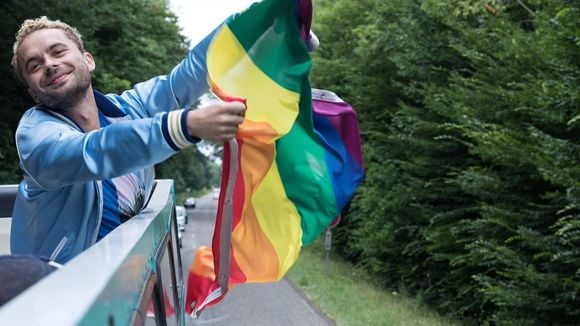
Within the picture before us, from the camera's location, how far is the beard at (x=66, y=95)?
231 cm

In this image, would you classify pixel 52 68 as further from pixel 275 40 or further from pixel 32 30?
pixel 275 40

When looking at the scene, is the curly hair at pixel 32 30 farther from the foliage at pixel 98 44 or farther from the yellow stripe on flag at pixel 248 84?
the foliage at pixel 98 44

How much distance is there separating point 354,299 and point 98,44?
1152 cm

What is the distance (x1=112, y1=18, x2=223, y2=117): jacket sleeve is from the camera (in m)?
2.78

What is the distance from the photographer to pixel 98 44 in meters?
18.5

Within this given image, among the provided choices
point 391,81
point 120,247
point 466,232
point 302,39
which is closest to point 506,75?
point 466,232

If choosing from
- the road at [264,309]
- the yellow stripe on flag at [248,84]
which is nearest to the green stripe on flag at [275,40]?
the yellow stripe on flag at [248,84]

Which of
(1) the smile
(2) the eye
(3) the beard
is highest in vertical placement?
(2) the eye

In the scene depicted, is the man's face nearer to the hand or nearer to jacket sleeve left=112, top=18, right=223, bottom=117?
jacket sleeve left=112, top=18, right=223, bottom=117

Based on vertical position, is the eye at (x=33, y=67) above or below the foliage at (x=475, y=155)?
above

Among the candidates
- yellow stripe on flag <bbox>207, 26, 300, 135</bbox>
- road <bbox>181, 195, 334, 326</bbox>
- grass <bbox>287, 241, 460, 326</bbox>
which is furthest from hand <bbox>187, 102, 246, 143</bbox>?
grass <bbox>287, 241, 460, 326</bbox>

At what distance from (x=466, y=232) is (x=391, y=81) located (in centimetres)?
387

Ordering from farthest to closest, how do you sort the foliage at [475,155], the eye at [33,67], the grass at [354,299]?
the grass at [354,299]
the foliage at [475,155]
the eye at [33,67]

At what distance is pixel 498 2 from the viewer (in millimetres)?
7730
